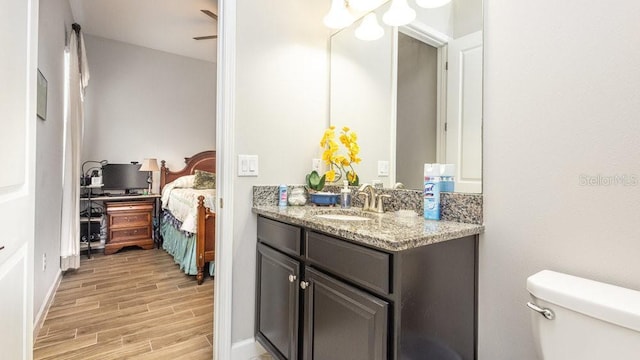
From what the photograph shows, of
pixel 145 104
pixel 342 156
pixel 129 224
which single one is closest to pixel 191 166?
pixel 145 104

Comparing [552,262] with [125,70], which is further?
[125,70]

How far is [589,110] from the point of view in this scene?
3.17 ft

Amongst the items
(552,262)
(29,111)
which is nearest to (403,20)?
(552,262)

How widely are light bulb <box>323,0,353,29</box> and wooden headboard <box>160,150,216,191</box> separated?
3.55 metres

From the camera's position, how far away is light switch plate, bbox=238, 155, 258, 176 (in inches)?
67.0

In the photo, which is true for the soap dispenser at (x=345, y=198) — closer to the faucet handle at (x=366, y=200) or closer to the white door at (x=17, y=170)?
the faucet handle at (x=366, y=200)

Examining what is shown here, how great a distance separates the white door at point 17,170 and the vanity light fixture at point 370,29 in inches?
Answer: 62.5

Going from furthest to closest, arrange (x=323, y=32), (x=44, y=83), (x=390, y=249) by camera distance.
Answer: (x=44, y=83)
(x=323, y=32)
(x=390, y=249)

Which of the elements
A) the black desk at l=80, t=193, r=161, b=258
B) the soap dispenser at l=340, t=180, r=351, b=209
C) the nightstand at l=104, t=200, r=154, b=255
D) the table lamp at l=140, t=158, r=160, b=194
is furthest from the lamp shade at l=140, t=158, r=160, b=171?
the soap dispenser at l=340, t=180, r=351, b=209

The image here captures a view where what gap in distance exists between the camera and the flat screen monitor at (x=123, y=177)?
159 inches

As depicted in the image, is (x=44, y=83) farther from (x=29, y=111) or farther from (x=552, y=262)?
(x=552, y=262)

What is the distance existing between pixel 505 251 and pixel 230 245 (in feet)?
4.34

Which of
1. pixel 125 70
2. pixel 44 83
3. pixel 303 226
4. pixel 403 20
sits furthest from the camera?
pixel 125 70

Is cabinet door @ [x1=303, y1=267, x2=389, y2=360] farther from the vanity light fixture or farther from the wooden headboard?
the wooden headboard
